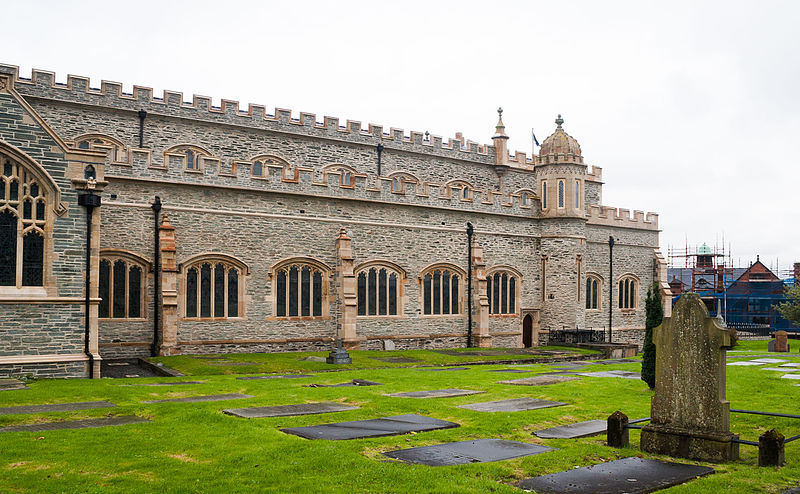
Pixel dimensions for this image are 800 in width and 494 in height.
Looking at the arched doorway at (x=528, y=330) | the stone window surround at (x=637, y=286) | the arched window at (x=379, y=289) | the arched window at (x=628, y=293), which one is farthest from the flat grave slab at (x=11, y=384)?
the arched window at (x=628, y=293)

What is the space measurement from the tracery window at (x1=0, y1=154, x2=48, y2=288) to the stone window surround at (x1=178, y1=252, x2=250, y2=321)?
7.17m

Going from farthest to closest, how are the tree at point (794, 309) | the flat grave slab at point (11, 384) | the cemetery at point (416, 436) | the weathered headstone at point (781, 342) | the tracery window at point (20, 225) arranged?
the weathered headstone at point (781, 342) < the tree at point (794, 309) < the tracery window at point (20, 225) < the flat grave slab at point (11, 384) < the cemetery at point (416, 436)

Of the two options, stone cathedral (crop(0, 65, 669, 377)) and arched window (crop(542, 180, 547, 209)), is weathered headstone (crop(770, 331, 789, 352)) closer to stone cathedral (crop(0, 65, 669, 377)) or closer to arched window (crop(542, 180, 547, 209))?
stone cathedral (crop(0, 65, 669, 377))

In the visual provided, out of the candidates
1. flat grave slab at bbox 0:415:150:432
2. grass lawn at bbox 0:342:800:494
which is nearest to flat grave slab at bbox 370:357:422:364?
grass lawn at bbox 0:342:800:494

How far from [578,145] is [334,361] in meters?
18.8

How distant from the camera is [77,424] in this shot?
1087cm

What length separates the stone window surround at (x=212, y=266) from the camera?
80.2 ft

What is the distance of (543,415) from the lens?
12.3 m

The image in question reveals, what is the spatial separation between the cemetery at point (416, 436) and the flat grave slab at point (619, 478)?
0.10 ft

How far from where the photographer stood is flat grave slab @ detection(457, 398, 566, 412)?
42.8 ft

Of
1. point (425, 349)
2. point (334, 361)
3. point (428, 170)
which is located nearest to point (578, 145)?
point (428, 170)

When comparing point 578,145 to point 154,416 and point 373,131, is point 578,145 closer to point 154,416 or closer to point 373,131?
point 373,131

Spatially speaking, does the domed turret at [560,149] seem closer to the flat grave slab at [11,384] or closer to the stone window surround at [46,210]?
the stone window surround at [46,210]

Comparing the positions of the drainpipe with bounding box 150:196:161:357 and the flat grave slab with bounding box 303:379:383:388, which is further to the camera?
the drainpipe with bounding box 150:196:161:357
